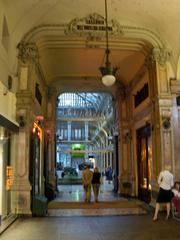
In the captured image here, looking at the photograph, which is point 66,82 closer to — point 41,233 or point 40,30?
point 40,30

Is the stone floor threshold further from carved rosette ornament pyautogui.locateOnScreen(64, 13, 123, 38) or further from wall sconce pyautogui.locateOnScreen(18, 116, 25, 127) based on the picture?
carved rosette ornament pyautogui.locateOnScreen(64, 13, 123, 38)

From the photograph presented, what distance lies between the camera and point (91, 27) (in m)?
9.85

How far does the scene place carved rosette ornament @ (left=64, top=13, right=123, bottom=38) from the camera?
9.75 metres

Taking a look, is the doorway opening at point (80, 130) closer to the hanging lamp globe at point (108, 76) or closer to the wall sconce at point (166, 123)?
the wall sconce at point (166, 123)

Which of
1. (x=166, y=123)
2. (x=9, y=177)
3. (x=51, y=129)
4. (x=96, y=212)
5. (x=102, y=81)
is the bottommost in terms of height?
(x=96, y=212)

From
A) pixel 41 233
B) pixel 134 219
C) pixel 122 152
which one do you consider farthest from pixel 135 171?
pixel 41 233

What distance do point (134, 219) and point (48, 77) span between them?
7970mm

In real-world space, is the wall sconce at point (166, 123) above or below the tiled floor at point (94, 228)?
above

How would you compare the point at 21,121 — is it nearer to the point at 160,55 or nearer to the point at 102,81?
the point at 102,81

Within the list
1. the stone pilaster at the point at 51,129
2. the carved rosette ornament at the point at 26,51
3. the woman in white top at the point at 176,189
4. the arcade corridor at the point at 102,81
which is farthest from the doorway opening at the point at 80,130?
the woman in white top at the point at 176,189

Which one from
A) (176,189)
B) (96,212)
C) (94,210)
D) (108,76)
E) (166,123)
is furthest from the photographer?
(94,210)

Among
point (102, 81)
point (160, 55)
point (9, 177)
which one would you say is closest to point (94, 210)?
point (9, 177)

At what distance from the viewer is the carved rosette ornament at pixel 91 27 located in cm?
975

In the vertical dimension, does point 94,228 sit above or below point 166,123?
below
